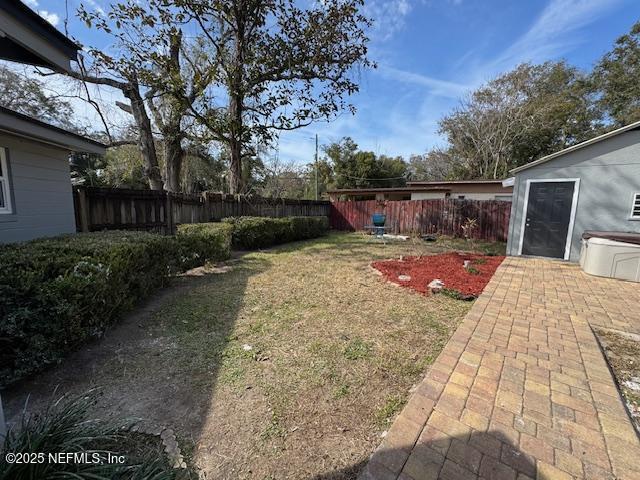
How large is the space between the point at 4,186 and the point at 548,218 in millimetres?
11082

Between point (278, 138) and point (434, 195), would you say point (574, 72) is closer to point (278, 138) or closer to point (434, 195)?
point (434, 195)

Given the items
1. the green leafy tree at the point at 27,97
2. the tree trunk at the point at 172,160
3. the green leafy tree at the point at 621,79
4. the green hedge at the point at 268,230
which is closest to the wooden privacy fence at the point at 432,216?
the green hedge at the point at 268,230

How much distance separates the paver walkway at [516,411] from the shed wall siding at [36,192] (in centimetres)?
607

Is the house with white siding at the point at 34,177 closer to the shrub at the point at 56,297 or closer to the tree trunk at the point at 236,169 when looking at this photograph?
the shrub at the point at 56,297

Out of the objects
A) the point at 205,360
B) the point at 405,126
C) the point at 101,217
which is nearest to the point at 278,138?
the point at 101,217

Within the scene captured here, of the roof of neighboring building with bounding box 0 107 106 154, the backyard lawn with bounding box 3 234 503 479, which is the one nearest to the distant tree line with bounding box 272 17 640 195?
the roof of neighboring building with bounding box 0 107 106 154

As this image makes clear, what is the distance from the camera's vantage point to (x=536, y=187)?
7109 mm

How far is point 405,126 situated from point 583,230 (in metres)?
16.5

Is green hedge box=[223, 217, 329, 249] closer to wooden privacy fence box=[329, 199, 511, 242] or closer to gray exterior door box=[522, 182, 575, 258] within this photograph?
wooden privacy fence box=[329, 199, 511, 242]

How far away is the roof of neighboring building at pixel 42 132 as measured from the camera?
377cm

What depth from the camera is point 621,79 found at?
56.9 ft

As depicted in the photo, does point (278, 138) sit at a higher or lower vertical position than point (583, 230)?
higher

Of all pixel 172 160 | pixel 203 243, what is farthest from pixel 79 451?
pixel 172 160

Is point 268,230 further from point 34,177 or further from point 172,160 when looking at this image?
point 172,160
